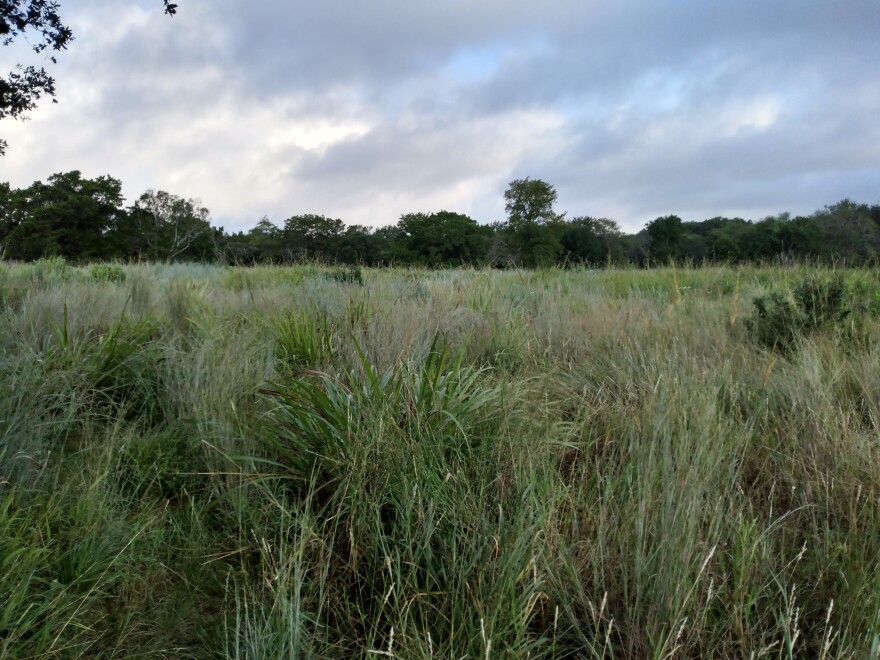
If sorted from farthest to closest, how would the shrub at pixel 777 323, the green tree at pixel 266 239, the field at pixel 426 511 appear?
the green tree at pixel 266 239 → the shrub at pixel 777 323 → the field at pixel 426 511

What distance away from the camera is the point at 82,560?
1759 mm

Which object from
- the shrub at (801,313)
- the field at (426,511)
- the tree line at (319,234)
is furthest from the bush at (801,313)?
the tree line at (319,234)

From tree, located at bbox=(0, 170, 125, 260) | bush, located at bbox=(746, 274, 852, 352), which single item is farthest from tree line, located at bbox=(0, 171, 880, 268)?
bush, located at bbox=(746, 274, 852, 352)

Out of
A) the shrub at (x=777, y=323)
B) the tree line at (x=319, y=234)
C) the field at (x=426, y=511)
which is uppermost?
the tree line at (x=319, y=234)

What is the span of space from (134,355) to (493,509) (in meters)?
2.64

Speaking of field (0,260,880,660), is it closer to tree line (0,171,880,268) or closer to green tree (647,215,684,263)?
tree line (0,171,880,268)

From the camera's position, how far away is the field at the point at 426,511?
1.55 meters

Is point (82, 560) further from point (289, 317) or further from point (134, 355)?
point (289, 317)

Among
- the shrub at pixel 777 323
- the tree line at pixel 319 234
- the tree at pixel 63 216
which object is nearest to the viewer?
the shrub at pixel 777 323

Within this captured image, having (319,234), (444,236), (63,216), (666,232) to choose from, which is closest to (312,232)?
(319,234)

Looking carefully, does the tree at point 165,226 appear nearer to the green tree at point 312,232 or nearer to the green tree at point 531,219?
the green tree at point 312,232

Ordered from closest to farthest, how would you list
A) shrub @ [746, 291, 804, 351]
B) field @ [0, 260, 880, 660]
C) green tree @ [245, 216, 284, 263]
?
field @ [0, 260, 880, 660] < shrub @ [746, 291, 804, 351] < green tree @ [245, 216, 284, 263]

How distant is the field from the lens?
5.07ft

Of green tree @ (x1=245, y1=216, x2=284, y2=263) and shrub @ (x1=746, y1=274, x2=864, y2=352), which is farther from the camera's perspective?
green tree @ (x1=245, y1=216, x2=284, y2=263)
